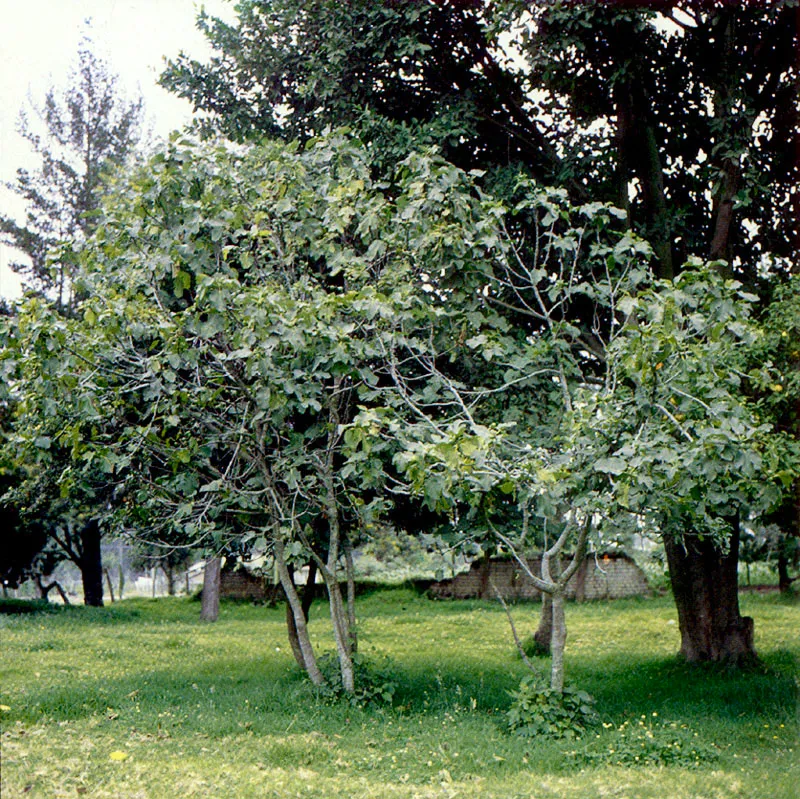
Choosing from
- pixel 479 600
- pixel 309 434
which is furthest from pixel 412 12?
pixel 479 600

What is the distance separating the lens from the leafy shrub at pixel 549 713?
7.52 m

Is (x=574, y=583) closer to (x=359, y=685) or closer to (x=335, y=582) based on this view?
(x=359, y=685)

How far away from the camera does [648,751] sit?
6855 mm

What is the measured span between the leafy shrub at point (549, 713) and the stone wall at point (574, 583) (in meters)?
16.9

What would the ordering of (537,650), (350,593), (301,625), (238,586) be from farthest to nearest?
(238,586), (537,650), (350,593), (301,625)

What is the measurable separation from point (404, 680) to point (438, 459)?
176 inches

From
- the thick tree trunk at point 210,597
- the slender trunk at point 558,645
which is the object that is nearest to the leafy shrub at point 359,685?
the slender trunk at point 558,645

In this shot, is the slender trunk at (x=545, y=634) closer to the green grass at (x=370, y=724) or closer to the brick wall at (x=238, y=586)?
the green grass at (x=370, y=724)

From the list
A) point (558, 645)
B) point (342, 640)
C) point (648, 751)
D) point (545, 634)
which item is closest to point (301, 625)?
point (342, 640)

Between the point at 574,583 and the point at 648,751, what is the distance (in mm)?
18719

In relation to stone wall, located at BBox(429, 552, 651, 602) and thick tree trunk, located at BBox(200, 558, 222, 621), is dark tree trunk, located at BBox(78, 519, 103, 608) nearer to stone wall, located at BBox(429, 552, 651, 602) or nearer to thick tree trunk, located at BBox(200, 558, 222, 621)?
thick tree trunk, located at BBox(200, 558, 222, 621)

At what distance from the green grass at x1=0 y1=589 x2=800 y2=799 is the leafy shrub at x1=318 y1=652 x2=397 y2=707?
155mm

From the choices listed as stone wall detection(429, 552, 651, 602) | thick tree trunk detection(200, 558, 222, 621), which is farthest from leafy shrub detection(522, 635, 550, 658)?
stone wall detection(429, 552, 651, 602)

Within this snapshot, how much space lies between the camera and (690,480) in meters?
6.58
